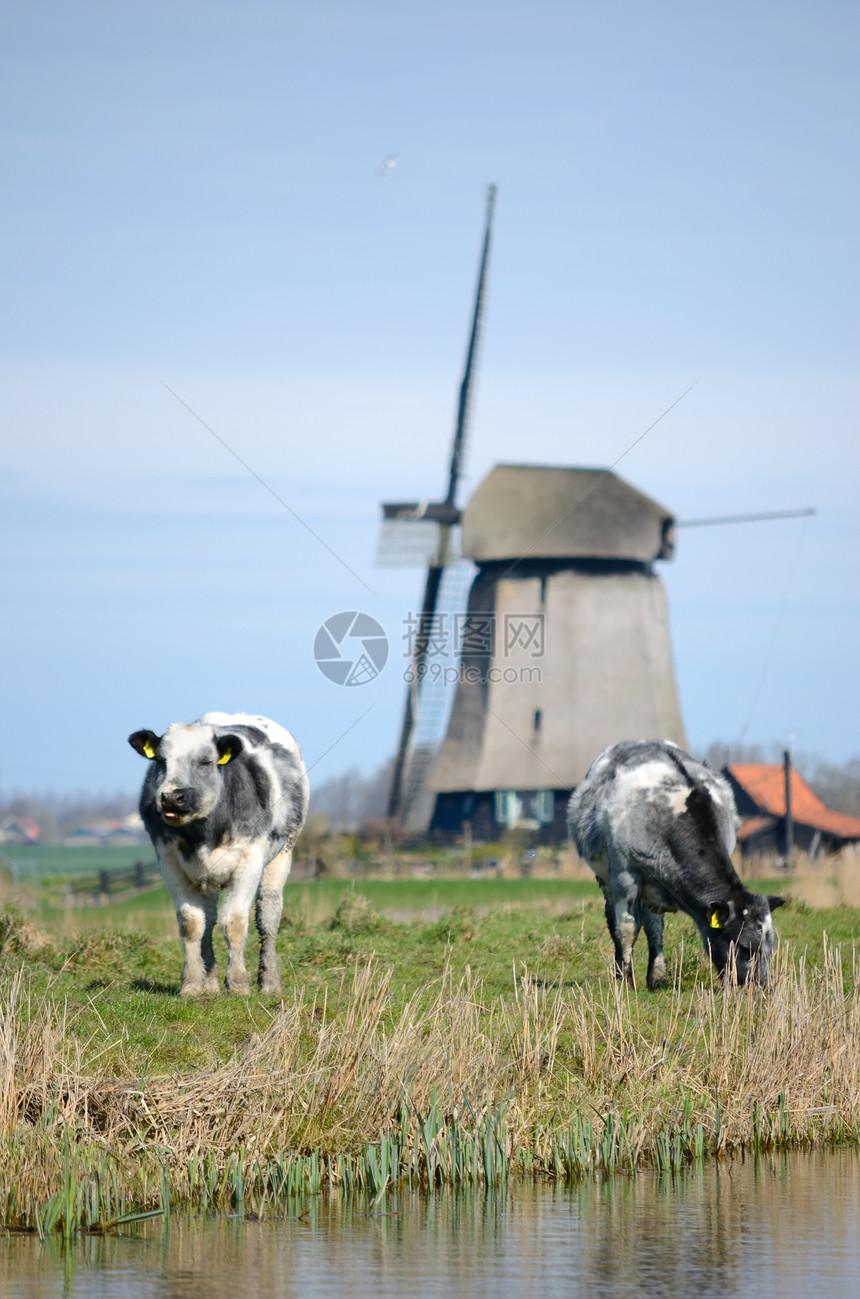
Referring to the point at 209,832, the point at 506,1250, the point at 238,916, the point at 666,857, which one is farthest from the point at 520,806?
the point at 506,1250

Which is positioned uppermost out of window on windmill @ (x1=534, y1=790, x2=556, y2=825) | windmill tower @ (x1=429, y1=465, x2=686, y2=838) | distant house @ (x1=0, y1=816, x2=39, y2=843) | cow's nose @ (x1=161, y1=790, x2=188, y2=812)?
windmill tower @ (x1=429, y1=465, x2=686, y2=838)

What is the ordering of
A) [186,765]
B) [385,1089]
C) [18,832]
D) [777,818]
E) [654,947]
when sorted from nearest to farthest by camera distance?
[385,1089] < [186,765] < [654,947] < [777,818] < [18,832]

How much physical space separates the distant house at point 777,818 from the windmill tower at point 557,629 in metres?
3.17

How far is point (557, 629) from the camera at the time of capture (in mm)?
43344

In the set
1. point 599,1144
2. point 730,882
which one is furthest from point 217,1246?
point 730,882

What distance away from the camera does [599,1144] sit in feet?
30.5

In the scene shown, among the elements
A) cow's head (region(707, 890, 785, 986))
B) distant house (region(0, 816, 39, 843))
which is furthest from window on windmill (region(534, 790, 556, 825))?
distant house (region(0, 816, 39, 843))

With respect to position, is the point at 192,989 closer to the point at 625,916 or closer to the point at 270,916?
the point at 270,916

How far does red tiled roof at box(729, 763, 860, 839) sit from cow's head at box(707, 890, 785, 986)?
3178 cm

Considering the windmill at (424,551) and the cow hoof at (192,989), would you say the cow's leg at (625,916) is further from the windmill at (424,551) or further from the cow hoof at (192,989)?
the windmill at (424,551)

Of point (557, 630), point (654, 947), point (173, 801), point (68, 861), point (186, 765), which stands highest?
point (557, 630)

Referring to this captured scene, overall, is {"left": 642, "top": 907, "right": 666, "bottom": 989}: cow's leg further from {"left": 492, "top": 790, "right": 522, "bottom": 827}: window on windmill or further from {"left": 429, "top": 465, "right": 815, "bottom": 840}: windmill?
{"left": 492, "top": 790, "right": 522, "bottom": 827}: window on windmill

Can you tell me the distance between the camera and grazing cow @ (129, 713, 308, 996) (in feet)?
39.0

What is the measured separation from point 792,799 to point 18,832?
394ft
